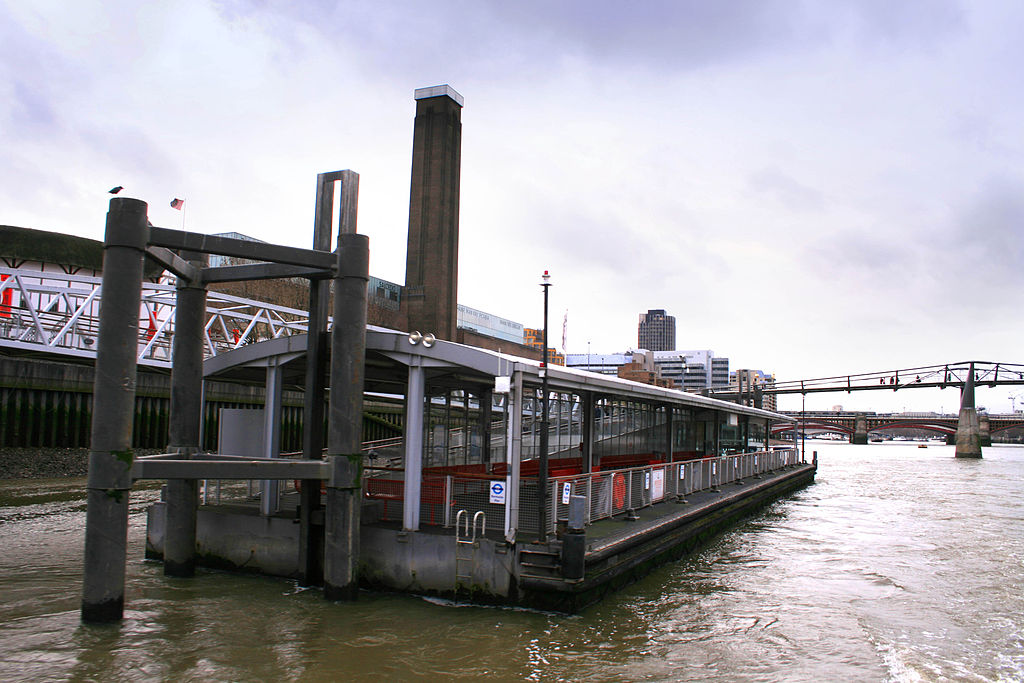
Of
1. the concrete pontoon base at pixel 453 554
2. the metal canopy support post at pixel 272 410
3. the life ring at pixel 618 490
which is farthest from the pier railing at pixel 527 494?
the metal canopy support post at pixel 272 410

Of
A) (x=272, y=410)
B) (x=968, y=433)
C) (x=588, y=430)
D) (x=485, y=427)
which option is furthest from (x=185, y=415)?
(x=968, y=433)

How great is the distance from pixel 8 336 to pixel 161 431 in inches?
377

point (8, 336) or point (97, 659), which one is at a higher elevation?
point (8, 336)

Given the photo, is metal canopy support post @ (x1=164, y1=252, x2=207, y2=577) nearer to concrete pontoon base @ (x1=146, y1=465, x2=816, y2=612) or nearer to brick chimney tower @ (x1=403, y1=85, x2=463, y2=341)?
concrete pontoon base @ (x1=146, y1=465, x2=816, y2=612)

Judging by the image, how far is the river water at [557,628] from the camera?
10.2 m

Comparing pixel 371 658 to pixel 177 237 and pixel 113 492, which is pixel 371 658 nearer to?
pixel 113 492

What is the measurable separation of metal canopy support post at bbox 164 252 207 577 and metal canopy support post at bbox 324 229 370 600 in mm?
3414

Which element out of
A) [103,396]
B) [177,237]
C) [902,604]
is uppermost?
[177,237]

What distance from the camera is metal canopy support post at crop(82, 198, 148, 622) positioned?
1102 cm

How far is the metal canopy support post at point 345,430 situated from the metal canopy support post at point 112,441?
3214mm

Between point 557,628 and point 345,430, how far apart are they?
497cm

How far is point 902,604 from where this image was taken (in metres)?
15.0

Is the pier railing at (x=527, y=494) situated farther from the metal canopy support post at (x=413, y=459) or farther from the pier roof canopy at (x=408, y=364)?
the pier roof canopy at (x=408, y=364)

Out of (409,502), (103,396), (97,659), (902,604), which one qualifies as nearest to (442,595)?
(409,502)
